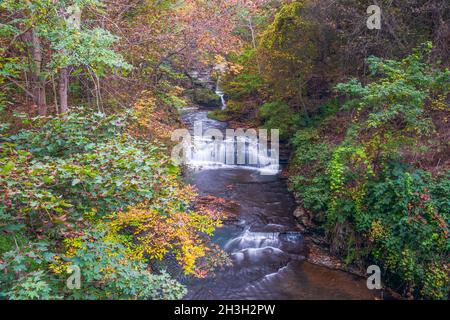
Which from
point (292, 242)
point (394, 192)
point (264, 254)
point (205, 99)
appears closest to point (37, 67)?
point (264, 254)

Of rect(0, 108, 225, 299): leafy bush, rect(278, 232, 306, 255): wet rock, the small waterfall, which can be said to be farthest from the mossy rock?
rect(0, 108, 225, 299): leafy bush

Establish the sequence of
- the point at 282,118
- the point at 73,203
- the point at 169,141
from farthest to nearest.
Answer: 1. the point at 282,118
2. the point at 169,141
3. the point at 73,203

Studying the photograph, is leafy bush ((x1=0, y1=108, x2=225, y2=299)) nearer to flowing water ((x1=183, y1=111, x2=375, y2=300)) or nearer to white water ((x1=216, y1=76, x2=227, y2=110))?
flowing water ((x1=183, y1=111, x2=375, y2=300))

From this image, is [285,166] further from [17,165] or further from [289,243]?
[17,165]

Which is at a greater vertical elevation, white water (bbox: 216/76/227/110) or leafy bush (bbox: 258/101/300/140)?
white water (bbox: 216/76/227/110)

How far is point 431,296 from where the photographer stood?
20.1 ft

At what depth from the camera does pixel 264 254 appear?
26.7 feet

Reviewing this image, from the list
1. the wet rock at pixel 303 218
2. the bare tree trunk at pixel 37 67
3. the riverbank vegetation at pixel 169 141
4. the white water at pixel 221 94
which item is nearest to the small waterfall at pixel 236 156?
the riverbank vegetation at pixel 169 141

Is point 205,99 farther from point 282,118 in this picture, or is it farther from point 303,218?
point 303,218

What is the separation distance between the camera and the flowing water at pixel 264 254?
22.4 ft

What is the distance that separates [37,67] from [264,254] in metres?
6.30

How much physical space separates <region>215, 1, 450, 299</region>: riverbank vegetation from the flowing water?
669 millimetres

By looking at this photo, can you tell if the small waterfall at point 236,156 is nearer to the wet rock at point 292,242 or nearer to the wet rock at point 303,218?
the wet rock at point 303,218

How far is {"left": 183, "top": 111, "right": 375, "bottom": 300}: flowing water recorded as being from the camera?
6824 millimetres
